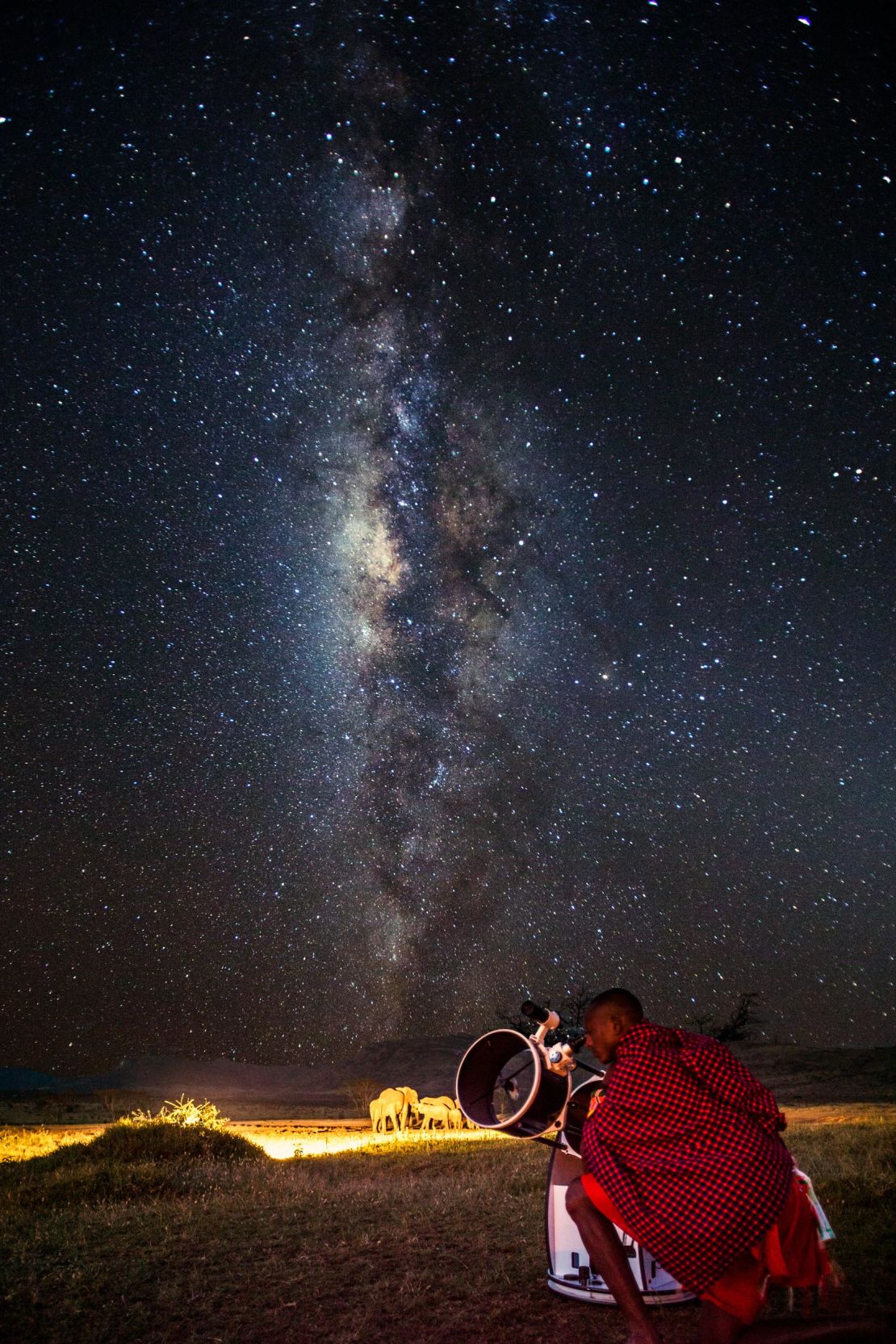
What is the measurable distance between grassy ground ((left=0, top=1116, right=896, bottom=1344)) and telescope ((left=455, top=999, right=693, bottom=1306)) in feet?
0.70

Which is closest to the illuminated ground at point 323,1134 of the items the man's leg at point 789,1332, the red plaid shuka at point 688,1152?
the man's leg at point 789,1332

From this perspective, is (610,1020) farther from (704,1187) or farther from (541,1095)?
(704,1187)

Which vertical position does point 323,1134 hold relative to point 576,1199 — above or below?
below

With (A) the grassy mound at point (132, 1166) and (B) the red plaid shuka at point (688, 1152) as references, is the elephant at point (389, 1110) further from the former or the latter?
(B) the red plaid shuka at point (688, 1152)

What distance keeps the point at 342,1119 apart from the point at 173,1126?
29927mm

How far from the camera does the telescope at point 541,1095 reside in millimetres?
4121

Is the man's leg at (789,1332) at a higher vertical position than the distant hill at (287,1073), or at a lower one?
higher

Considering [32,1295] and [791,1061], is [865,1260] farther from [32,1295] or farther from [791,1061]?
[791,1061]

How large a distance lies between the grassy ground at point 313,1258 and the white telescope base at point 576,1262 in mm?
99

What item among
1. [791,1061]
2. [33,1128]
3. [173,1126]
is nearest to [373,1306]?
[173,1126]

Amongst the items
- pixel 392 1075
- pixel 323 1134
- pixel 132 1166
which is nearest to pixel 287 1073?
pixel 392 1075

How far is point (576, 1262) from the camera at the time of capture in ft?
16.5

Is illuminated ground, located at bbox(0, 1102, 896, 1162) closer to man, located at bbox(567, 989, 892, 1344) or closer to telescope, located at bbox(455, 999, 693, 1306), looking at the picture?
telescope, located at bbox(455, 999, 693, 1306)

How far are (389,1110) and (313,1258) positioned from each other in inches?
1045
